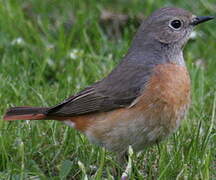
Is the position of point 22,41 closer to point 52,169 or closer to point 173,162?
point 52,169

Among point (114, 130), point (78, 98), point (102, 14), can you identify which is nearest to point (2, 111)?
point (78, 98)

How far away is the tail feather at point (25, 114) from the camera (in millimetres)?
6414

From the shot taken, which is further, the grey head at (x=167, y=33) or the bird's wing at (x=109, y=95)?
the grey head at (x=167, y=33)

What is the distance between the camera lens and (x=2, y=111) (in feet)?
23.5

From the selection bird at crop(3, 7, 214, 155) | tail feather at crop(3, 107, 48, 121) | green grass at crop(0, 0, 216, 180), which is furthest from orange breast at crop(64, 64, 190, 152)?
tail feather at crop(3, 107, 48, 121)

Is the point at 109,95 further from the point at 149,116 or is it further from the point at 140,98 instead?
the point at 149,116

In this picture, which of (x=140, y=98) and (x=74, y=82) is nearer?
(x=140, y=98)

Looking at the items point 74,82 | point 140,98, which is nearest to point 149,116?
point 140,98

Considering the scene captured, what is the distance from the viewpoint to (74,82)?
7949 millimetres

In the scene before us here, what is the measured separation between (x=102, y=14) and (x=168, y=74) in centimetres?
378

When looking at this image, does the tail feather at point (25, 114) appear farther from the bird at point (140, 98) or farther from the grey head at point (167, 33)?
the grey head at point (167, 33)

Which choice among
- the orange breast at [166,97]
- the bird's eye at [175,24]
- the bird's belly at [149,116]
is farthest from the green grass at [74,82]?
the bird's eye at [175,24]

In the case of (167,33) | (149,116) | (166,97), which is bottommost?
(149,116)

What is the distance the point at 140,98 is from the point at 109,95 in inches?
17.0
